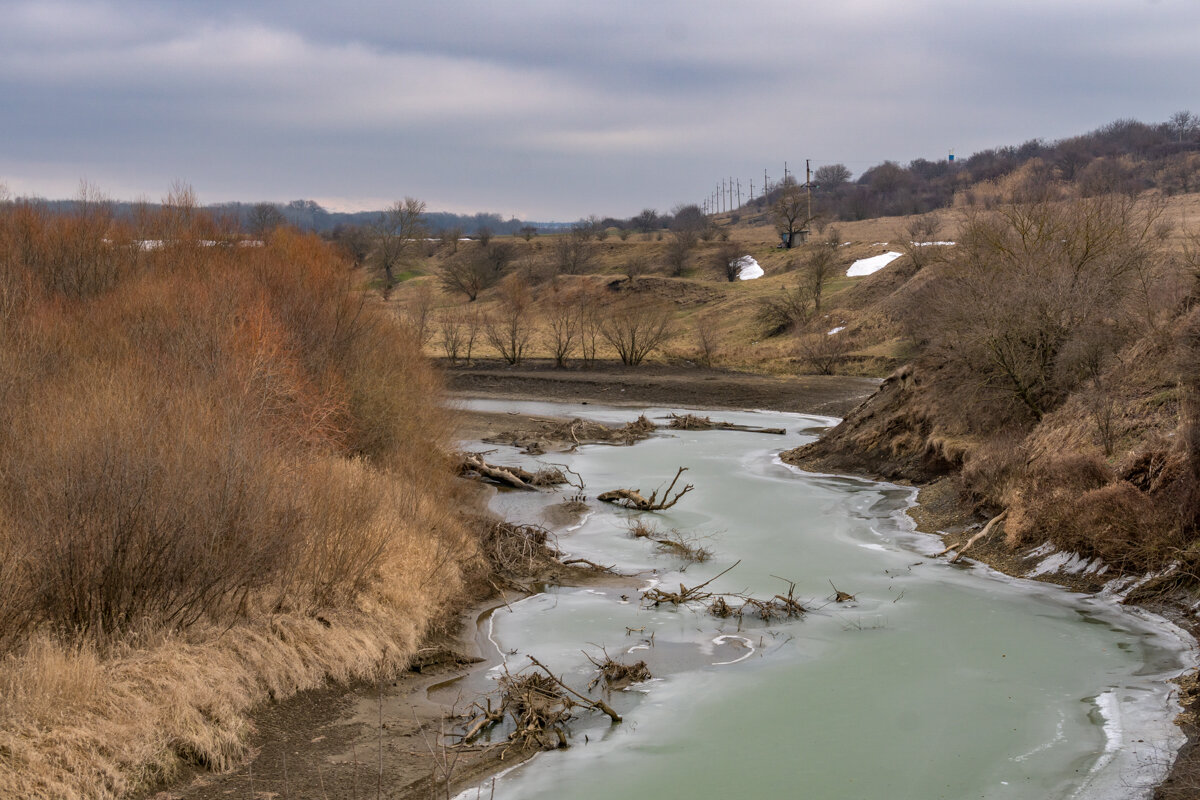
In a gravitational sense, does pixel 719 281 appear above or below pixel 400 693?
above

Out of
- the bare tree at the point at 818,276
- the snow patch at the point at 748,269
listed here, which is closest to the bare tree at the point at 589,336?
the bare tree at the point at 818,276

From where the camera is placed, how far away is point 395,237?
316 feet

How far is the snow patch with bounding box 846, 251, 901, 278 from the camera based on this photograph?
6812 cm

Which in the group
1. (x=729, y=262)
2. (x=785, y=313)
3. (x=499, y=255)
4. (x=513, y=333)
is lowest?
(x=513, y=333)

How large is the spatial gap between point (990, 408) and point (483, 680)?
50.3ft

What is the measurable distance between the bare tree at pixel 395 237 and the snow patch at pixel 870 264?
1527 inches

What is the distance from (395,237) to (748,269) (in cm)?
3528

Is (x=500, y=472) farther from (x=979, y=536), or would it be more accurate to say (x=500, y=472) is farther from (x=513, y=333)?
(x=513, y=333)

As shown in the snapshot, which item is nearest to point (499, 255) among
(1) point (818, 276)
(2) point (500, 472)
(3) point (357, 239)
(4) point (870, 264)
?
(3) point (357, 239)

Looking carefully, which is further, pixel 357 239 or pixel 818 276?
pixel 357 239

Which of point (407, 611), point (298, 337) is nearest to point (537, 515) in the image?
point (298, 337)

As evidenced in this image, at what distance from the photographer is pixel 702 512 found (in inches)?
906

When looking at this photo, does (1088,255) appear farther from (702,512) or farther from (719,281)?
(719,281)

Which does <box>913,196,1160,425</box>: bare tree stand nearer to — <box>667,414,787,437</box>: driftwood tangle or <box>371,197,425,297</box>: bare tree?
<box>667,414,787,437</box>: driftwood tangle
